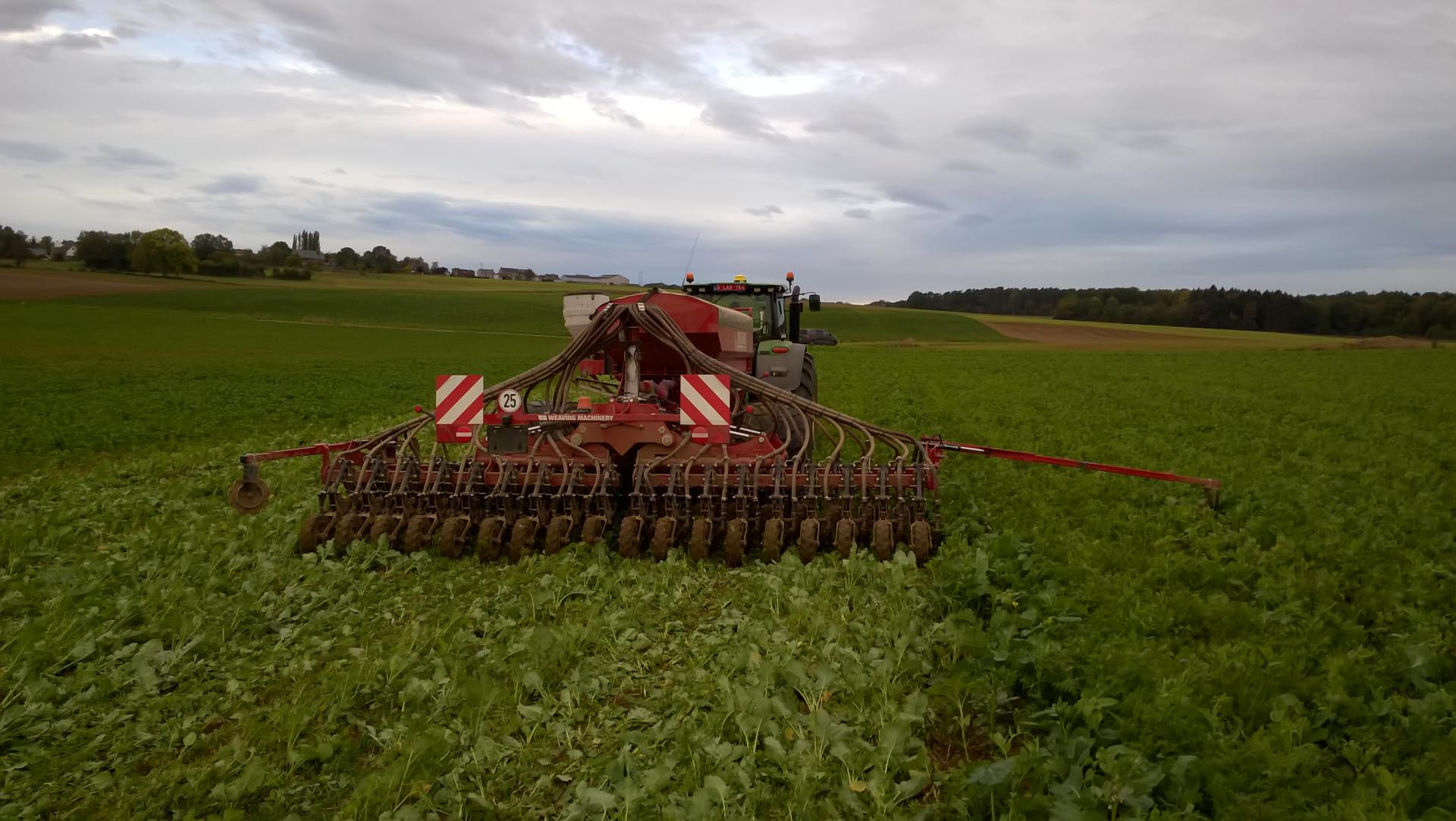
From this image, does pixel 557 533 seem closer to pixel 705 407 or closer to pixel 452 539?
pixel 452 539

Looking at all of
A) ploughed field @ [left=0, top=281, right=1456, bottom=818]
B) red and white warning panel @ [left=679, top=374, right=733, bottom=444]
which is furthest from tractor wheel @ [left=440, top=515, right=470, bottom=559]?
red and white warning panel @ [left=679, top=374, right=733, bottom=444]

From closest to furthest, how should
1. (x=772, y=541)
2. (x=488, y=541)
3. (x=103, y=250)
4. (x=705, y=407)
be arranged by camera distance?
1. (x=772, y=541)
2. (x=488, y=541)
3. (x=705, y=407)
4. (x=103, y=250)

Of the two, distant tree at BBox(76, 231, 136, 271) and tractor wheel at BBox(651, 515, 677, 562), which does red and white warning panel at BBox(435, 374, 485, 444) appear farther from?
distant tree at BBox(76, 231, 136, 271)

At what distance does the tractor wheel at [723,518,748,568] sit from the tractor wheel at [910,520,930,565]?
1.20 meters

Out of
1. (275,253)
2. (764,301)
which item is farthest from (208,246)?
(764,301)

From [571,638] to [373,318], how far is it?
59500 mm

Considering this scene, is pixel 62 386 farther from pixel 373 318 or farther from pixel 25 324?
pixel 373 318

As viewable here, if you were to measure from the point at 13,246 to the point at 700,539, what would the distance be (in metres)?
80.9

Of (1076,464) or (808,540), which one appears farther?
(1076,464)

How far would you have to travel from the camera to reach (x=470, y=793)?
11.2 ft

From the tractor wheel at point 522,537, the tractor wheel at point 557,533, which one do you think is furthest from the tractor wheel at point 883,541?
the tractor wheel at point 522,537

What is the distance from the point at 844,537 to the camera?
6.46m

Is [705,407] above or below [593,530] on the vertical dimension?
above

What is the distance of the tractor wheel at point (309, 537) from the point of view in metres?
6.71
